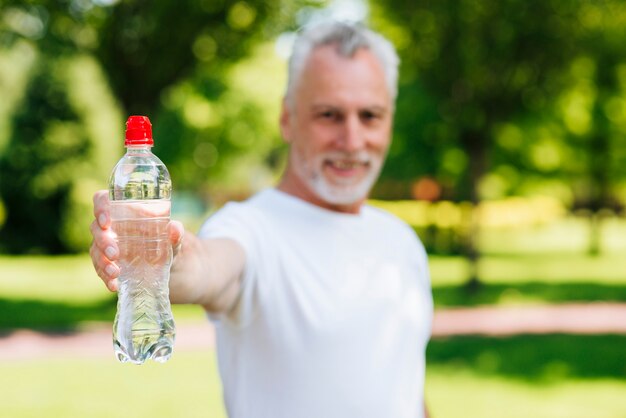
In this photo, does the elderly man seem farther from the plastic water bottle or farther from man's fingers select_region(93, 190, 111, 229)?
man's fingers select_region(93, 190, 111, 229)

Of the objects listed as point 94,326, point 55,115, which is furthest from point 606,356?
point 55,115

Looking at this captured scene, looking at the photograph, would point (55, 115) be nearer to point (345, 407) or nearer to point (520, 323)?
point (520, 323)

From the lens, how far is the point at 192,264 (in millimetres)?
2387

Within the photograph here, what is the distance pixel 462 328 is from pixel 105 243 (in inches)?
502

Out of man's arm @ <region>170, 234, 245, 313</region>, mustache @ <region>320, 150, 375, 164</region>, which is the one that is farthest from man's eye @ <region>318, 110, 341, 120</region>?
man's arm @ <region>170, 234, 245, 313</region>

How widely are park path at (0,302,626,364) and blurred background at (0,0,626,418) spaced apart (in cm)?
22

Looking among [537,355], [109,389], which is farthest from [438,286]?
[109,389]

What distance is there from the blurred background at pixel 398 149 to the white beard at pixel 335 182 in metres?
6.16

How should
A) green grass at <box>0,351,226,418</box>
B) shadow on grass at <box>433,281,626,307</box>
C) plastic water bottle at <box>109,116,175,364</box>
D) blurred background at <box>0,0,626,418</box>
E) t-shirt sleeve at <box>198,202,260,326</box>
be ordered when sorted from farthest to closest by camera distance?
shadow on grass at <box>433,281,626,307</box>
blurred background at <box>0,0,626,418</box>
green grass at <box>0,351,226,418</box>
t-shirt sleeve at <box>198,202,260,326</box>
plastic water bottle at <box>109,116,175,364</box>

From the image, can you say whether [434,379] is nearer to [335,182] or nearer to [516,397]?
[516,397]

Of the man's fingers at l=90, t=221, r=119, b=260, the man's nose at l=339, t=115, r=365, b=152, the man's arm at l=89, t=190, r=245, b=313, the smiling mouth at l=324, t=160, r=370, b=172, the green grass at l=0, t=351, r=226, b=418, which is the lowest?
the green grass at l=0, t=351, r=226, b=418

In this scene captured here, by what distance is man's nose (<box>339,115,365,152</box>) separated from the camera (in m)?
3.06

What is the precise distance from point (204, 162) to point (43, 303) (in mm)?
26009

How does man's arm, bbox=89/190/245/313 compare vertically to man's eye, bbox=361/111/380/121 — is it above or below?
below
